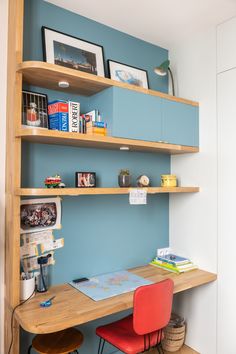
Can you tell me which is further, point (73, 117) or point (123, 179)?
point (123, 179)

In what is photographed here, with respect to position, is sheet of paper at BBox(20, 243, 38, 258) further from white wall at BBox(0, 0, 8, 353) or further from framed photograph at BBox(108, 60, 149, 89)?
framed photograph at BBox(108, 60, 149, 89)

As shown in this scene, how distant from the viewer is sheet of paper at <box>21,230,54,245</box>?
1958 mm

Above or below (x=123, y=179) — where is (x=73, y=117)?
above

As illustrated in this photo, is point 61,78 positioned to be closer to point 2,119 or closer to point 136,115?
point 2,119

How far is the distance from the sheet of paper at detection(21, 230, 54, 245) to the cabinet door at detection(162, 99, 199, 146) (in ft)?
3.92

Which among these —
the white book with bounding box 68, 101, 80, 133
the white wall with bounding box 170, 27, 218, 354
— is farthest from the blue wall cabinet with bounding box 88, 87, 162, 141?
the white wall with bounding box 170, 27, 218, 354

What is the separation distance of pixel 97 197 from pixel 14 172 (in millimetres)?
796

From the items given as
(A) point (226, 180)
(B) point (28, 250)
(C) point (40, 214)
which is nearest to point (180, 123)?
(A) point (226, 180)

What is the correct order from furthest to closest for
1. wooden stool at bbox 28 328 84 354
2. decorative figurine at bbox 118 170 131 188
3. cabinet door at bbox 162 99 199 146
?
cabinet door at bbox 162 99 199 146 < decorative figurine at bbox 118 170 131 188 < wooden stool at bbox 28 328 84 354

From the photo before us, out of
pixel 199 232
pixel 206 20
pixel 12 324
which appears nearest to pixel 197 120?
pixel 206 20

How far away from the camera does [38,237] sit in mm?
2018

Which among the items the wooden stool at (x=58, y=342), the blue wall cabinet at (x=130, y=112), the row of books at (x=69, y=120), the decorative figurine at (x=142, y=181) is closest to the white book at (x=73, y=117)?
the row of books at (x=69, y=120)

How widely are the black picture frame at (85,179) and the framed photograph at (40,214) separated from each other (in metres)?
0.20

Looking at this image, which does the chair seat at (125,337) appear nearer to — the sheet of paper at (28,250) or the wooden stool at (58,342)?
the wooden stool at (58,342)
